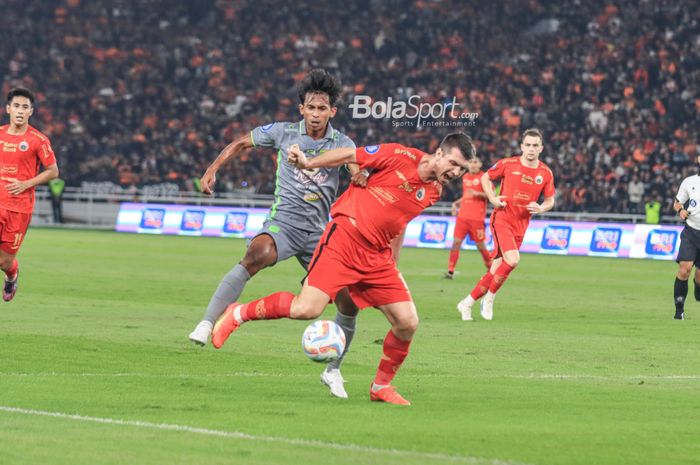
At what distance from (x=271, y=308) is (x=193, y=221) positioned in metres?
34.0

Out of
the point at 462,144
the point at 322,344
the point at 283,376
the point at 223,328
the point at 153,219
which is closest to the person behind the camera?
the point at 462,144

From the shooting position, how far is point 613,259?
3491 cm

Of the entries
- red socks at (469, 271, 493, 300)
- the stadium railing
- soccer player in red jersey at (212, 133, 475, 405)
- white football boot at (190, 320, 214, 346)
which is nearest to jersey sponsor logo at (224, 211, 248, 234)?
the stadium railing

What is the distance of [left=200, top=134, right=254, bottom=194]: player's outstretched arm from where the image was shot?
10.4m

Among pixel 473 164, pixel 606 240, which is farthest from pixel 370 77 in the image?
pixel 473 164

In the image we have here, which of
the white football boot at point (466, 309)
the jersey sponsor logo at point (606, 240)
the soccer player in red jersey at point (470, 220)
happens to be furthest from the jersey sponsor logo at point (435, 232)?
the white football boot at point (466, 309)

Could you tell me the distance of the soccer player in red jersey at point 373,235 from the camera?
9.12 metres

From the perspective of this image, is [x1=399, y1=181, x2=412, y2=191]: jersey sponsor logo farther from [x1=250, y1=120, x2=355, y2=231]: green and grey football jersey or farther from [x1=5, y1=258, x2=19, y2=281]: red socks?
[x1=5, y1=258, x2=19, y2=281]: red socks

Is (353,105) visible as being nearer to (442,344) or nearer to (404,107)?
(404,107)

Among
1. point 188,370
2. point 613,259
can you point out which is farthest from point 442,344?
point 613,259

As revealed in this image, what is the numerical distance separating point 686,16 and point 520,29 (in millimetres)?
6703

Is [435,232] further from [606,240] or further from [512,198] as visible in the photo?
[512,198]

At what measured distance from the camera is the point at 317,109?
10.6m

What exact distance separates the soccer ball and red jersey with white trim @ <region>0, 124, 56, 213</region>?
668 centimetres
